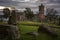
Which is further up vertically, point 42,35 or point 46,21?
point 46,21

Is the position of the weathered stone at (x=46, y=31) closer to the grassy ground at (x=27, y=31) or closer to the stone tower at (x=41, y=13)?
the grassy ground at (x=27, y=31)

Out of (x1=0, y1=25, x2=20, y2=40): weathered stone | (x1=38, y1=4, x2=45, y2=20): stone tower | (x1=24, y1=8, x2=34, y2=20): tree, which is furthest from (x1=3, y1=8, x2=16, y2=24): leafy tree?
(x1=38, y1=4, x2=45, y2=20): stone tower

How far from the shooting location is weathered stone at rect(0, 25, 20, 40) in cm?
377

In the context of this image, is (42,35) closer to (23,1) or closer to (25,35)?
(25,35)

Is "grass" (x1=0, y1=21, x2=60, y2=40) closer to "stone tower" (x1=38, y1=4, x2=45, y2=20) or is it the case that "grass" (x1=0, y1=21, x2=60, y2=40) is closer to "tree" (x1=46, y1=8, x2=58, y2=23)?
"stone tower" (x1=38, y1=4, x2=45, y2=20)

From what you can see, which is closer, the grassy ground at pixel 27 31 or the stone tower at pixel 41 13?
the grassy ground at pixel 27 31

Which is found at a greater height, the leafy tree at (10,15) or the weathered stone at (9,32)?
the leafy tree at (10,15)

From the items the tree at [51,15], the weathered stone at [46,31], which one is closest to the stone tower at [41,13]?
the tree at [51,15]

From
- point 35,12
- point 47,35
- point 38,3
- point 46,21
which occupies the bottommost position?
point 47,35

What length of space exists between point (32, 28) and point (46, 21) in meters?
0.41

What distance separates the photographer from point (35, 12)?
3834 mm

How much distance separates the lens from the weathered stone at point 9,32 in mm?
3773

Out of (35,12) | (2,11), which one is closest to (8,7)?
(2,11)

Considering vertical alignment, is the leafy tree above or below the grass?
above
